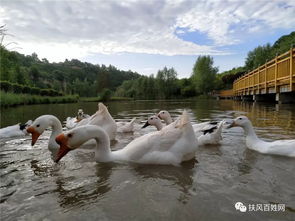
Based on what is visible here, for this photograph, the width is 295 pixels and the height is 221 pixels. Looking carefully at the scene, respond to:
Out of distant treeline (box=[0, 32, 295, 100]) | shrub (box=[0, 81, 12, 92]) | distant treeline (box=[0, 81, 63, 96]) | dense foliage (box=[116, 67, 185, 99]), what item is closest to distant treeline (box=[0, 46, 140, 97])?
distant treeline (box=[0, 32, 295, 100])

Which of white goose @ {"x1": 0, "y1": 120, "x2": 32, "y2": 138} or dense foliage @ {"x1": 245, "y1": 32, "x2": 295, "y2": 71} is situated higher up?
dense foliage @ {"x1": 245, "y1": 32, "x2": 295, "y2": 71}

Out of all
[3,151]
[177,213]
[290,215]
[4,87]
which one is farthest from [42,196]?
[4,87]

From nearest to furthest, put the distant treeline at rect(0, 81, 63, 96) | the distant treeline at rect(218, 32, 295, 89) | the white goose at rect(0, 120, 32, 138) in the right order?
the white goose at rect(0, 120, 32, 138) → the distant treeline at rect(0, 81, 63, 96) → the distant treeline at rect(218, 32, 295, 89)

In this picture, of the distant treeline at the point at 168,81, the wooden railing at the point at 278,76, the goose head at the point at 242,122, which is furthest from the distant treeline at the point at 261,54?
the goose head at the point at 242,122

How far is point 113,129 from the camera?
6.46 metres

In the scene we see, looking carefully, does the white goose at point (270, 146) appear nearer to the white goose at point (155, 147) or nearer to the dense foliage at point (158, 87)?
the white goose at point (155, 147)

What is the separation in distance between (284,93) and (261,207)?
52.5 ft

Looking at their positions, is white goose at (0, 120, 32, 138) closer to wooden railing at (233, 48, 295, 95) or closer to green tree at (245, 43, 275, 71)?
wooden railing at (233, 48, 295, 95)

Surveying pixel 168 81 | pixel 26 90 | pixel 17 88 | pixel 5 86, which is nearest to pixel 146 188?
pixel 5 86

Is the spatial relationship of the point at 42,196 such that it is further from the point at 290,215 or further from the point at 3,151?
the point at 3,151

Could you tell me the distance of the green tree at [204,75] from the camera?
69625 mm

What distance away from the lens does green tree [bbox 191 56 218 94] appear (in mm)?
69625

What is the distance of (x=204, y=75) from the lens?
230 ft

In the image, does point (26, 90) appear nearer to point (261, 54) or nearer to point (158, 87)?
point (261, 54)
